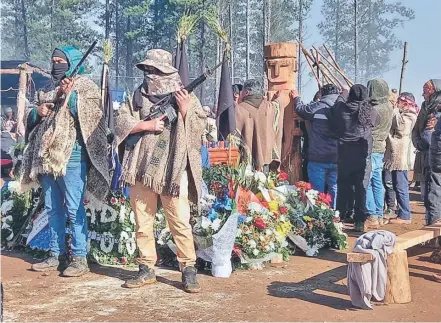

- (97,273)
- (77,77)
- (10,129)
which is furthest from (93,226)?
(10,129)

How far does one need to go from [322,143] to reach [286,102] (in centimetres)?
109

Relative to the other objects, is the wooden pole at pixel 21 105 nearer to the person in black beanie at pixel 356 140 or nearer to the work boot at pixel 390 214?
the person in black beanie at pixel 356 140

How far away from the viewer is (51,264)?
5.89 metres

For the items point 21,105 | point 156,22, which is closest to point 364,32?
point 156,22

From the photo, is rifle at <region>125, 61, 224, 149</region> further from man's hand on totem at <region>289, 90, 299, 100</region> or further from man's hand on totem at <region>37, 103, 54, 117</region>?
man's hand on totem at <region>289, 90, 299, 100</region>

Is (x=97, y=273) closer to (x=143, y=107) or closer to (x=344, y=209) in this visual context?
(x=143, y=107)

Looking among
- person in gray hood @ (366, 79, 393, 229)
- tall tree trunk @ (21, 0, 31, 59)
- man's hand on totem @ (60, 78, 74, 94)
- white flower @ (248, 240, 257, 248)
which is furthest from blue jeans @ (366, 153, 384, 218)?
tall tree trunk @ (21, 0, 31, 59)

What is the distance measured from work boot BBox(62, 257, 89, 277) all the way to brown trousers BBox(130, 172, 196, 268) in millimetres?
670

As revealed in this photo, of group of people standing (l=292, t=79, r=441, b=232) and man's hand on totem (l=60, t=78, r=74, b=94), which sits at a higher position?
man's hand on totem (l=60, t=78, r=74, b=94)

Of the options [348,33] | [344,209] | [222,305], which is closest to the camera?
[222,305]

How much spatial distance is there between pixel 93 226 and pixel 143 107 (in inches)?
67.6

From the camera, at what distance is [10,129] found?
16609 millimetres

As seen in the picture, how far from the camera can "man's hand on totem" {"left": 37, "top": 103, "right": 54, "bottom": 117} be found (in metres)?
5.71

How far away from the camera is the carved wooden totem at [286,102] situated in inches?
344
